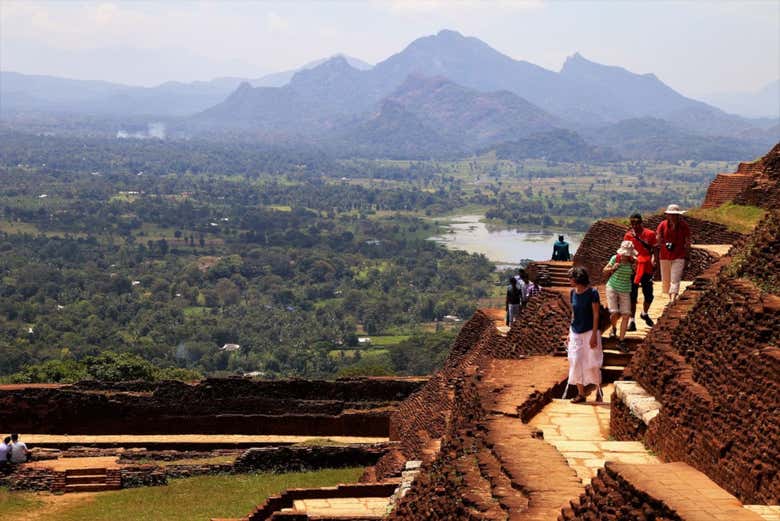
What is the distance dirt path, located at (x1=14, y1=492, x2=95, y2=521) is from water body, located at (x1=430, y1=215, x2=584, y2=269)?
96.4 m

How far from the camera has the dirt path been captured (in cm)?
1702

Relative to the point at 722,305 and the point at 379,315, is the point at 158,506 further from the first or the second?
the point at 379,315

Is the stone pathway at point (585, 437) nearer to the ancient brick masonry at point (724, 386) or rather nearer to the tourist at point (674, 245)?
the ancient brick masonry at point (724, 386)

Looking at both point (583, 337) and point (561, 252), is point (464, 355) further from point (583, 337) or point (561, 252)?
point (583, 337)

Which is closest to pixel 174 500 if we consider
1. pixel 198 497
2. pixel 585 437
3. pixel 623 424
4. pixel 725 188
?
pixel 198 497

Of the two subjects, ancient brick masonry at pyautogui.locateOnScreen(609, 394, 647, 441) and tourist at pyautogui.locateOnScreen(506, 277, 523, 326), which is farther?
tourist at pyautogui.locateOnScreen(506, 277, 523, 326)

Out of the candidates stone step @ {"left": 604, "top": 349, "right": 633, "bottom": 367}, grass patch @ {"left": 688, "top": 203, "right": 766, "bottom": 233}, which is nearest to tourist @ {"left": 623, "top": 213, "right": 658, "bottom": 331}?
stone step @ {"left": 604, "top": 349, "right": 633, "bottom": 367}

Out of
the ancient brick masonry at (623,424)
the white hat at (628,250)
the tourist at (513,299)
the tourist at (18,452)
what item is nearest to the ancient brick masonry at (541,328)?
the tourist at (513,299)

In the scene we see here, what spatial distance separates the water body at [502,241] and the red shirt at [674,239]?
99.0m

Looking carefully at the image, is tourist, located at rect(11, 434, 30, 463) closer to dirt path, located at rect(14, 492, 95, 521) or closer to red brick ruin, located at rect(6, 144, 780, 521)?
dirt path, located at rect(14, 492, 95, 521)

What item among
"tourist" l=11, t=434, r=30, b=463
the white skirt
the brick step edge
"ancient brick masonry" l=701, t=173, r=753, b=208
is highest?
"ancient brick masonry" l=701, t=173, r=753, b=208

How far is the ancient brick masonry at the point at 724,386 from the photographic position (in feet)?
25.8

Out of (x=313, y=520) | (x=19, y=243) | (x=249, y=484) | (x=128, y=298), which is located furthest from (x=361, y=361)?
(x=19, y=243)

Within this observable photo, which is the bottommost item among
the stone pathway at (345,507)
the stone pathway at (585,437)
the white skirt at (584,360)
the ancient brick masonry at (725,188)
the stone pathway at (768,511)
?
the stone pathway at (345,507)
